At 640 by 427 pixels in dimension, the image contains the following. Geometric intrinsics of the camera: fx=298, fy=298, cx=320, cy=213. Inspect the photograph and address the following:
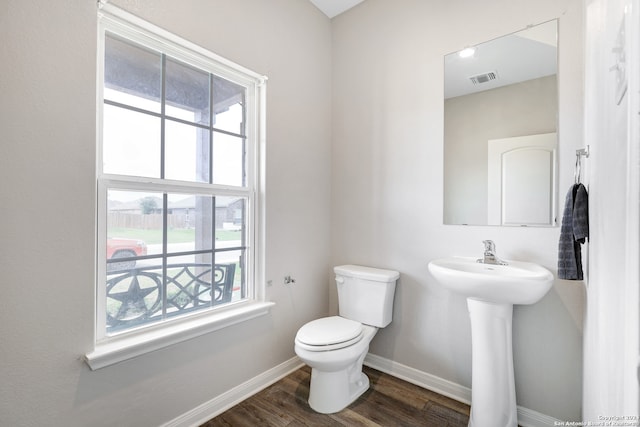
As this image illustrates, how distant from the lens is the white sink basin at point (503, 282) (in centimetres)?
131

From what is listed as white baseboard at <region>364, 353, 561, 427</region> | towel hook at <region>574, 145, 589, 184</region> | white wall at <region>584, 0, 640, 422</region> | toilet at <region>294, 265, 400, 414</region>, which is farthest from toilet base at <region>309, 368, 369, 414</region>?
towel hook at <region>574, 145, 589, 184</region>

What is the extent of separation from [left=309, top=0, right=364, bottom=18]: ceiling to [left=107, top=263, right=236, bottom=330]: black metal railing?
6.85ft

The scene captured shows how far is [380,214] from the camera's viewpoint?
7.27 feet

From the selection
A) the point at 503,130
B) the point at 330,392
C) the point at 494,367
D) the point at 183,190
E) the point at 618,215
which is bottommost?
the point at 330,392

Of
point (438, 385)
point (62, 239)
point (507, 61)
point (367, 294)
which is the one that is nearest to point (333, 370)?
point (367, 294)

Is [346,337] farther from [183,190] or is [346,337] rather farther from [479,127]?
[479,127]

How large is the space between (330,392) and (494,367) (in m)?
0.90

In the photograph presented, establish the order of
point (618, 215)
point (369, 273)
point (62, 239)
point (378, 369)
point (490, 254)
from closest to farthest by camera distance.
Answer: point (618, 215), point (62, 239), point (490, 254), point (369, 273), point (378, 369)

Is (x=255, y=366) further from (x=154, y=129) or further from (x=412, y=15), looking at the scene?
(x=412, y=15)

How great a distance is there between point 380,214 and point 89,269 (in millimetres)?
1734

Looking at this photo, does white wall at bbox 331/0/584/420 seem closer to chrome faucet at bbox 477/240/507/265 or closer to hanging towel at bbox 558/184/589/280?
chrome faucet at bbox 477/240/507/265

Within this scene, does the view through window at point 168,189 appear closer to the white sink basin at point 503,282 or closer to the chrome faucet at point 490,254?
the white sink basin at point 503,282

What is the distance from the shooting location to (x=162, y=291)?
5.19ft

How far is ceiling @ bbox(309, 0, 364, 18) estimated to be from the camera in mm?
2305
